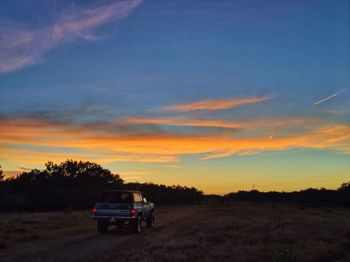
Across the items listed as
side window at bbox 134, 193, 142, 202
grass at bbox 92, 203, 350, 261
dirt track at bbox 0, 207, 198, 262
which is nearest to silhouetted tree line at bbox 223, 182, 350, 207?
side window at bbox 134, 193, 142, 202

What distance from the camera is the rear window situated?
28219 mm

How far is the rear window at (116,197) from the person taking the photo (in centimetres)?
2822

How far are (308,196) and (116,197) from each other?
339 ft

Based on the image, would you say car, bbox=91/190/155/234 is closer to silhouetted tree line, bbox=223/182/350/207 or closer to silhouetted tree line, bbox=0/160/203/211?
silhouetted tree line, bbox=0/160/203/211

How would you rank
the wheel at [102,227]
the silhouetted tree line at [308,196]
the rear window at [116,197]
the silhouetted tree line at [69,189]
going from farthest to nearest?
the silhouetted tree line at [308,196], the silhouetted tree line at [69,189], the wheel at [102,227], the rear window at [116,197]

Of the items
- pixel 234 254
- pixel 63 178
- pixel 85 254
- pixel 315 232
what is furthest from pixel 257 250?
pixel 63 178

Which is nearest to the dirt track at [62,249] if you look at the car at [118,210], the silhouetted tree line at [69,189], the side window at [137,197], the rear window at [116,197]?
the car at [118,210]

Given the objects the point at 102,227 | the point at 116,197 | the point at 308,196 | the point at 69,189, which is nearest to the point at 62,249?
the point at 102,227

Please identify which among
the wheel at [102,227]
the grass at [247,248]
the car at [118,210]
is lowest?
the grass at [247,248]

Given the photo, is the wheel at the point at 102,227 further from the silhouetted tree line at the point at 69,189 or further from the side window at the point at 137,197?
the silhouetted tree line at the point at 69,189

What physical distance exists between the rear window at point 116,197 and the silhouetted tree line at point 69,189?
5042 cm

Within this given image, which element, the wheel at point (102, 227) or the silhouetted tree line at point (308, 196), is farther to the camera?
the silhouetted tree line at point (308, 196)

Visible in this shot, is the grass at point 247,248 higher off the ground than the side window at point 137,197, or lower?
lower

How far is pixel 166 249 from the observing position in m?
18.7
